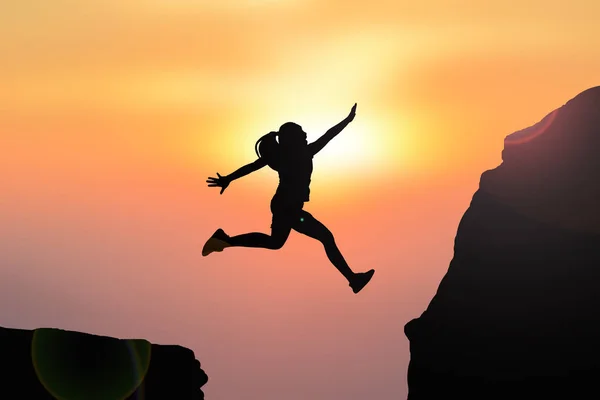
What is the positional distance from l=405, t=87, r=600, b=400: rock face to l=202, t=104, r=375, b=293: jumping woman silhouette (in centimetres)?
1023

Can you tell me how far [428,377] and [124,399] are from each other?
935 centimetres

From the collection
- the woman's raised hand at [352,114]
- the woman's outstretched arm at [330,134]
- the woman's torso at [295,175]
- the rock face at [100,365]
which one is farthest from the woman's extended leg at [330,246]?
the rock face at [100,365]

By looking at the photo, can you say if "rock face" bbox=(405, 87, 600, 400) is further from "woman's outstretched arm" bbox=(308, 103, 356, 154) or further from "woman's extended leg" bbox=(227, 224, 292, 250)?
"woman's outstretched arm" bbox=(308, 103, 356, 154)

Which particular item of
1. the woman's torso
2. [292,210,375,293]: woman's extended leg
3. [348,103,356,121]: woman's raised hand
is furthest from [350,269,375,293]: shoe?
[348,103,356,121]: woman's raised hand

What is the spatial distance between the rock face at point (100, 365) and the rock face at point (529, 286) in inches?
306

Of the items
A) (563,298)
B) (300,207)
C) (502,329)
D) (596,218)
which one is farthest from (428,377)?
(300,207)

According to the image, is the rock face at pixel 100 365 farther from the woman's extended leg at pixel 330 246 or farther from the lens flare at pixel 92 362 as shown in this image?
the woman's extended leg at pixel 330 246

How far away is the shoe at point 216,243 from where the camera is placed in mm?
14641

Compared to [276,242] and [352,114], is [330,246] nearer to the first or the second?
[276,242]

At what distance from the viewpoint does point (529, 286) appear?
24.0 metres

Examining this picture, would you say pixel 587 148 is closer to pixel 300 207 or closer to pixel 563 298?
pixel 563 298

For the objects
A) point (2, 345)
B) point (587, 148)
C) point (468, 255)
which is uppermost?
point (587, 148)

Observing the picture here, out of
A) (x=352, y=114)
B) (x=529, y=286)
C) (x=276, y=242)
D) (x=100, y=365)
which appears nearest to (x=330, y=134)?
(x=352, y=114)

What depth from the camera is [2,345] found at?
58.0 feet
